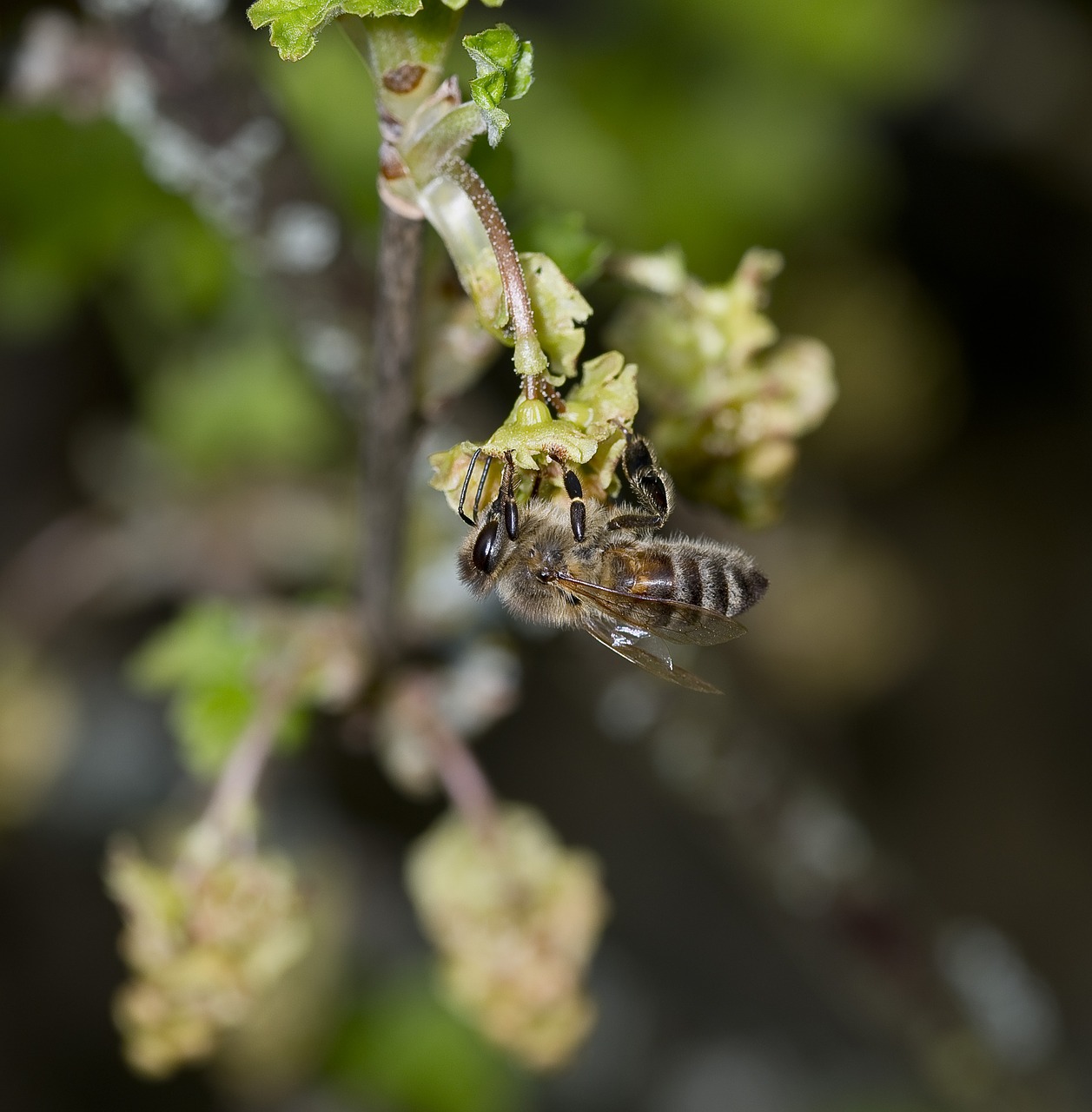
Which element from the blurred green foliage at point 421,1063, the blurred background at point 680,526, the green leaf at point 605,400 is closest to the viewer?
the green leaf at point 605,400

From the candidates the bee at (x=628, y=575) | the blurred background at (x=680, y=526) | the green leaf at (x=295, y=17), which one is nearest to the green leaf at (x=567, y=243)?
the blurred background at (x=680, y=526)

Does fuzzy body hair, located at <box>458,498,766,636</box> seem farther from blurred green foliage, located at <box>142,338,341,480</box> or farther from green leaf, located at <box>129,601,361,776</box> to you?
blurred green foliage, located at <box>142,338,341,480</box>

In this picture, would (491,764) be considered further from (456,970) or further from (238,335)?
(456,970)

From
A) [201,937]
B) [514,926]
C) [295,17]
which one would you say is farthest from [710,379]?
[201,937]

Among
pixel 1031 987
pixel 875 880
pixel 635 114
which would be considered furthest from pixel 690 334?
pixel 635 114

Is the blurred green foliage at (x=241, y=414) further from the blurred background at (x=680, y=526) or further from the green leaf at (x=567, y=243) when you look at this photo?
the green leaf at (x=567, y=243)
